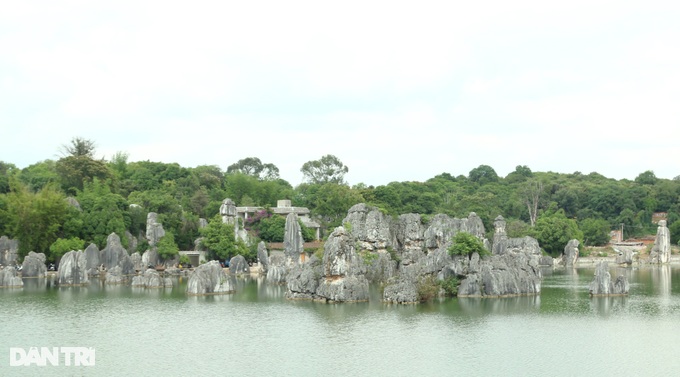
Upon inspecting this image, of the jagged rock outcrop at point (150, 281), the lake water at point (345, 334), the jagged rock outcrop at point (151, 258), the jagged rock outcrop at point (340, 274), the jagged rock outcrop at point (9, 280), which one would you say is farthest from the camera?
the jagged rock outcrop at point (151, 258)

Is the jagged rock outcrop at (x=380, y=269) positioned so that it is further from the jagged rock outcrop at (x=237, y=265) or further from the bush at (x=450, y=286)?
the jagged rock outcrop at (x=237, y=265)

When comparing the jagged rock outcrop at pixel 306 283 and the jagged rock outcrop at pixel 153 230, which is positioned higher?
the jagged rock outcrop at pixel 153 230

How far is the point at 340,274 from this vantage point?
34.2 m

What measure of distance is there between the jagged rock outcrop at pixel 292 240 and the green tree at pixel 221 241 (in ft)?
17.0

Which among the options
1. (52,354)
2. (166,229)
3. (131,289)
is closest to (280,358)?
(52,354)

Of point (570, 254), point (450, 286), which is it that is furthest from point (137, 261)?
point (570, 254)

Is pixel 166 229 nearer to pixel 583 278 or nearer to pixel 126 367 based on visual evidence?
pixel 583 278

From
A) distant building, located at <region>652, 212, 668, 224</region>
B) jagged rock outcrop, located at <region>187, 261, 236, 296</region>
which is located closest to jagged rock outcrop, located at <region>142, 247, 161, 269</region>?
jagged rock outcrop, located at <region>187, 261, 236, 296</region>

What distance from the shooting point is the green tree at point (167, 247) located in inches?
2047

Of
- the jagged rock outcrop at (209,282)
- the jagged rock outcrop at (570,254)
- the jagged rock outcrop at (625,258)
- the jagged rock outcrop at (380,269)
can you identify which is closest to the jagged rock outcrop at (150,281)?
the jagged rock outcrop at (209,282)

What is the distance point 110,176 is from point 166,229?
1006 cm

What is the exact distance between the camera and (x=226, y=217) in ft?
186

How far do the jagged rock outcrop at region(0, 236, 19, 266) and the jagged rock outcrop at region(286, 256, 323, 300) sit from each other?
22610 millimetres

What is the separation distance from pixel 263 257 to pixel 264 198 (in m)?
22.2
